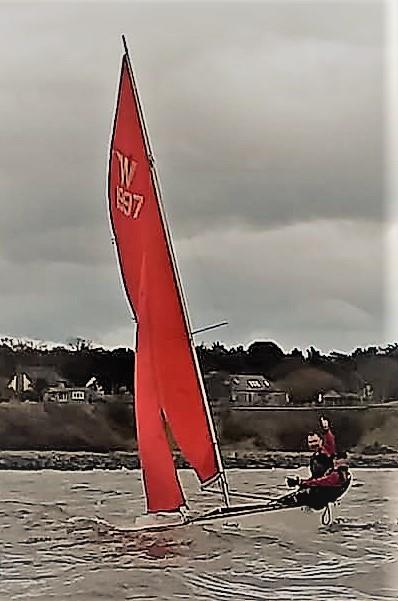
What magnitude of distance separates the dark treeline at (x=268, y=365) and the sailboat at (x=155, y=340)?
3 centimetres

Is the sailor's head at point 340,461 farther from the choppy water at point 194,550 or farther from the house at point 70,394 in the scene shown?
the house at point 70,394

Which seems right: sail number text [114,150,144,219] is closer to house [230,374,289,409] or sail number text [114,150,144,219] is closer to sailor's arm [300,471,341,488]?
house [230,374,289,409]

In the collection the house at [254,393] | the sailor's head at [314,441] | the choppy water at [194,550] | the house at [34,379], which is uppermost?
the house at [34,379]

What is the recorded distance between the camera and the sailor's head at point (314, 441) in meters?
1.36

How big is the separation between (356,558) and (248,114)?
0.65m

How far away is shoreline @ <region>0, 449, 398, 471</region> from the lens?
1354 millimetres

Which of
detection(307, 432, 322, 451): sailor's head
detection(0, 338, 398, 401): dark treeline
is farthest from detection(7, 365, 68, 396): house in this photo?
detection(307, 432, 322, 451): sailor's head

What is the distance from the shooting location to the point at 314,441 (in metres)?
1.36

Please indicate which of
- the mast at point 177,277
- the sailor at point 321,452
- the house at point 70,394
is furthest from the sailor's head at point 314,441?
the house at point 70,394

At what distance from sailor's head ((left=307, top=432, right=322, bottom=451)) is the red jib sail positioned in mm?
138

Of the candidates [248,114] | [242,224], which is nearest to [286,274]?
[242,224]

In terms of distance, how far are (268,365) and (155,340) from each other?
0.17m

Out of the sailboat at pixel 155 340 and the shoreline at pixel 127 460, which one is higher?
the sailboat at pixel 155 340

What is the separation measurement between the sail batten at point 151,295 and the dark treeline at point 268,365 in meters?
0.03
